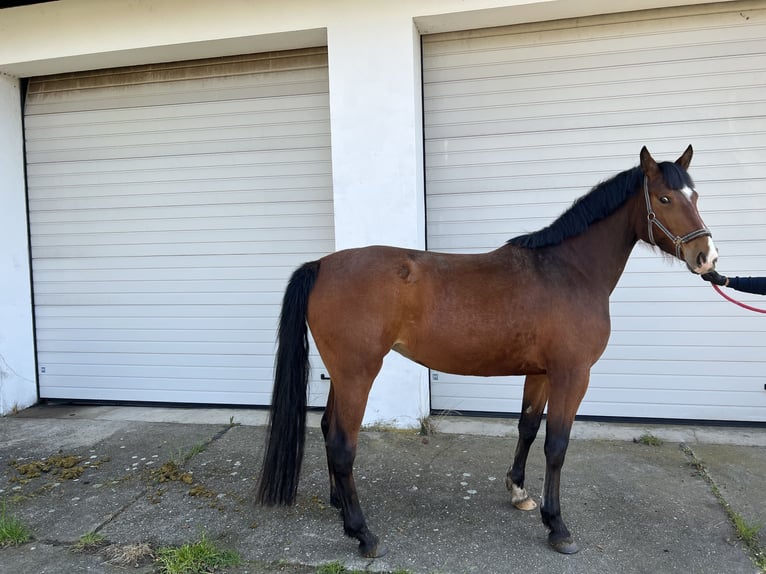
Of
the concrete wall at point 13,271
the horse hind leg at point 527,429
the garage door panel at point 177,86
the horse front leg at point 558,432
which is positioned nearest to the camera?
the horse front leg at point 558,432

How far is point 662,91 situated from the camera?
13.3 feet

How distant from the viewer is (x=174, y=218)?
4.93 meters

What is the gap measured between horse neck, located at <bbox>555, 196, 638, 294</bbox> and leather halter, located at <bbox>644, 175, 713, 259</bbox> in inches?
4.8

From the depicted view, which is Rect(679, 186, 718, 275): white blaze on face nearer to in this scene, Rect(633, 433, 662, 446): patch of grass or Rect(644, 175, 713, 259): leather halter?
Rect(644, 175, 713, 259): leather halter

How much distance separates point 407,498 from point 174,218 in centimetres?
355

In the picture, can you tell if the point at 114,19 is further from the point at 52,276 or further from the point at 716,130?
the point at 716,130

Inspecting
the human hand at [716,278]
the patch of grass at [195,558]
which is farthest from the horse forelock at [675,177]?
the patch of grass at [195,558]

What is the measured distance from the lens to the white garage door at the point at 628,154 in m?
4.00

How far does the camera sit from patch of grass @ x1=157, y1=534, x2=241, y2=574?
2.37 m

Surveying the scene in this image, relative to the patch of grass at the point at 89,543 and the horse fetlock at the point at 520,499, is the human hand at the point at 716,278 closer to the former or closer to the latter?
the horse fetlock at the point at 520,499

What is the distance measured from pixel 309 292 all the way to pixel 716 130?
11.9ft

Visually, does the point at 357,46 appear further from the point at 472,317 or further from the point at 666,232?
the point at 666,232

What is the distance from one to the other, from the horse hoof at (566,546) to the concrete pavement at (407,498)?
0.03 metres

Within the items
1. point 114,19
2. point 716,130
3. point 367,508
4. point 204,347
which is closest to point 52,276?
point 204,347
